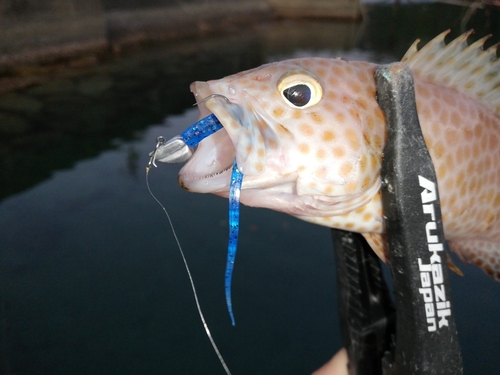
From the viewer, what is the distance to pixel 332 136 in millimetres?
1238

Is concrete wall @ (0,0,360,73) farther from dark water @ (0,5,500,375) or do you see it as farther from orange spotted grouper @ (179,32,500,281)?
orange spotted grouper @ (179,32,500,281)

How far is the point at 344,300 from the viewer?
62.3 inches

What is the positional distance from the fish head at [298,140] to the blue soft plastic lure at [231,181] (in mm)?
42

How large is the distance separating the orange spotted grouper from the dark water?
1670mm

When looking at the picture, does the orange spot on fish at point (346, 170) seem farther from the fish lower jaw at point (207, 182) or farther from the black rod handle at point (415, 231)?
the fish lower jaw at point (207, 182)

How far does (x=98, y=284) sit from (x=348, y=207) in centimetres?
259

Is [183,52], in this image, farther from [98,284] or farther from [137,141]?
[98,284]

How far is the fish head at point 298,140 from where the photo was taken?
1.18 m

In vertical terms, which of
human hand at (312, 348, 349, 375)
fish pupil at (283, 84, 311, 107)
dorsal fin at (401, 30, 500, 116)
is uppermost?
dorsal fin at (401, 30, 500, 116)

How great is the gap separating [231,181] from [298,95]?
0.35m

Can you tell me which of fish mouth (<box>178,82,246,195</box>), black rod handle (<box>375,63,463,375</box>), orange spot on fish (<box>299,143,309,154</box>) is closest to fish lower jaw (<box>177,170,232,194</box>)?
fish mouth (<box>178,82,246,195</box>)

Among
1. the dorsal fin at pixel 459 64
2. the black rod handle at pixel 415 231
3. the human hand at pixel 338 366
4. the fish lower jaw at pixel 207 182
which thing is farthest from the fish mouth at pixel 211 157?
the human hand at pixel 338 366

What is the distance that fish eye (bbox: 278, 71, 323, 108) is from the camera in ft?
4.08

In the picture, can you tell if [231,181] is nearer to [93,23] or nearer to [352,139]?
[352,139]
